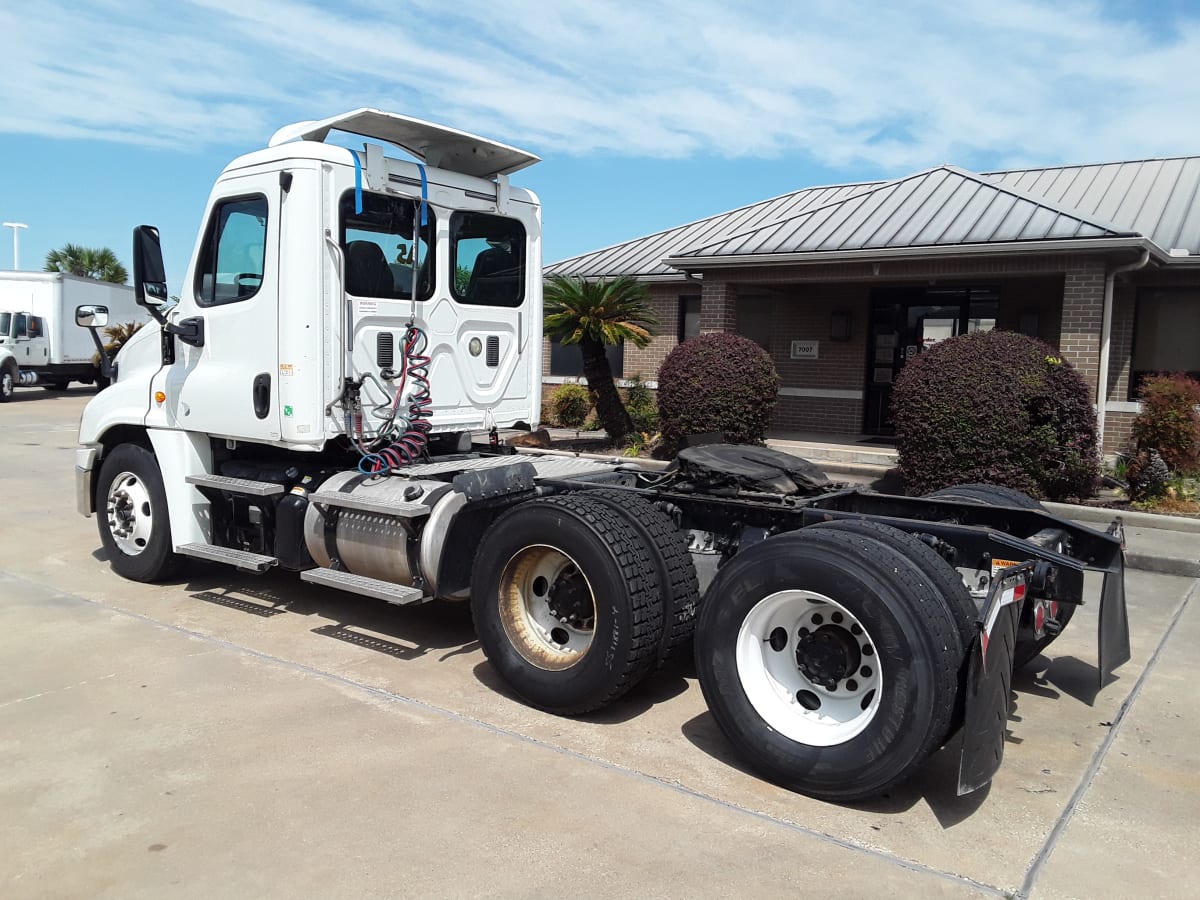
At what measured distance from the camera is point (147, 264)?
6.32 metres

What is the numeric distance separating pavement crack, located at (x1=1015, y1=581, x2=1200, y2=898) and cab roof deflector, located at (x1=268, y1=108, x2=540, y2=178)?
5.11 metres

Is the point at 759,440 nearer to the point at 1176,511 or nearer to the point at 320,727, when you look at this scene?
the point at 1176,511

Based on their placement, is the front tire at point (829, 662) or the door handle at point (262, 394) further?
the door handle at point (262, 394)

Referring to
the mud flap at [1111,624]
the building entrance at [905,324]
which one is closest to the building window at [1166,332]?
the building entrance at [905,324]

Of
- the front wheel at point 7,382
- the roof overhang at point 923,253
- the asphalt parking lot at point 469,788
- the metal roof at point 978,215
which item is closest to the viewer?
the asphalt parking lot at point 469,788

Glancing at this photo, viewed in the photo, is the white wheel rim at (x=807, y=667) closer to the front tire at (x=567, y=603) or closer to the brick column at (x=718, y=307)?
the front tire at (x=567, y=603)

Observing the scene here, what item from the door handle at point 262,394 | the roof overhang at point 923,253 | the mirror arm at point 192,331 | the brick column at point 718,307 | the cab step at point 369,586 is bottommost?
the cab step at point 369,586

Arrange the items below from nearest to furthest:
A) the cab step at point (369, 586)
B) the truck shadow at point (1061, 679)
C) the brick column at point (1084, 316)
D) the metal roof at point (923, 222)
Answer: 1. the truck shadow at point (1061, 679)
2. the cab step at point (369, 586)
3. the brick column at point (1084, 316)
4. the metal roof at point (923, 222)

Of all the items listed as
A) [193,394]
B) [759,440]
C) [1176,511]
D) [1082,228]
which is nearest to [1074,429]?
[1176,511]

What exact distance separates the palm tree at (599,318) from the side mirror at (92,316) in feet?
24.8

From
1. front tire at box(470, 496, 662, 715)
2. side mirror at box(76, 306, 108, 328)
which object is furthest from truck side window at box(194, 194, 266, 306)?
front tire at box(470, 496, 662, 715)

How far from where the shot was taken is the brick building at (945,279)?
462 inches

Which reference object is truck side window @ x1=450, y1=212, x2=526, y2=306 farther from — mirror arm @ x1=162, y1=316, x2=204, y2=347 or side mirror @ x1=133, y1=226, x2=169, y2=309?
side mirror @ x1=133, y1=226, x2=169, y2=309


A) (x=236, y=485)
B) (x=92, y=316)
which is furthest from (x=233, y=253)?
(x=236, y=485)
